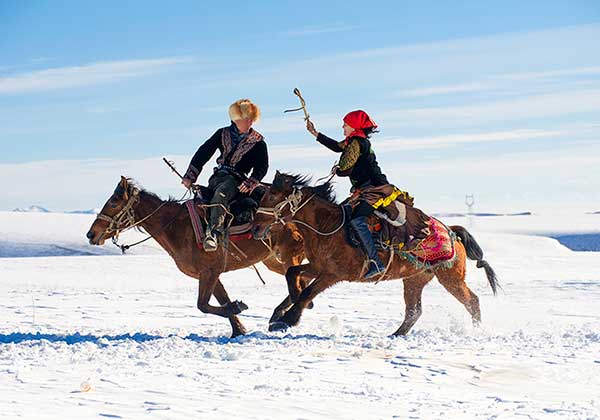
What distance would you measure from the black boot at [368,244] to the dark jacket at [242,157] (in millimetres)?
1380

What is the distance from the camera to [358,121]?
10.3m

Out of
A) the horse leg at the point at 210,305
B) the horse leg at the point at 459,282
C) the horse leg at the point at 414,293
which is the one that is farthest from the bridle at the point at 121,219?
the horse leg at the point at 459,282

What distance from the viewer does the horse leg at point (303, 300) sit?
33.6 feet

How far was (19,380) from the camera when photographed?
754 centimetres

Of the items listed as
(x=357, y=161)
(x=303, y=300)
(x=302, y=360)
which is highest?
(x=357, y=161)

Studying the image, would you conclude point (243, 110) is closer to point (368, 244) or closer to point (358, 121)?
point (358, 121)

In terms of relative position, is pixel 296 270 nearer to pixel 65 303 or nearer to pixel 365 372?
pixel 365 372

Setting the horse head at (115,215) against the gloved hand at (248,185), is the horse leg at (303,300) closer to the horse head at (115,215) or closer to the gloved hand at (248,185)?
the gloved hand at (248,185)

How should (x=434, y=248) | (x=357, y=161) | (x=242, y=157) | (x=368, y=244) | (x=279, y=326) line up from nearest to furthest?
(x=368, y=244), (x=357, y=161), (x=279, y=326), (x=434, y=248), (x=242, y=157)

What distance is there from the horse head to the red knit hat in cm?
282

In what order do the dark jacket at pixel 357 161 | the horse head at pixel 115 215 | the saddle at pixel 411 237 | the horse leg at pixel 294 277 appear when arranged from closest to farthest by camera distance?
the dark jacket at pixel 357 161 < the saddle at pixel 411 237 < the horse leg at pixel 294 277 < the horse head at pixel 115 215

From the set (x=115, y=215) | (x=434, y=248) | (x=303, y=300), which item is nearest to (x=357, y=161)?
(x=434, y=248)

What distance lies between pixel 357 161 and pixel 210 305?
2.41 meters

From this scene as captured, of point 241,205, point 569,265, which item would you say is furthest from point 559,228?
point 241,205
